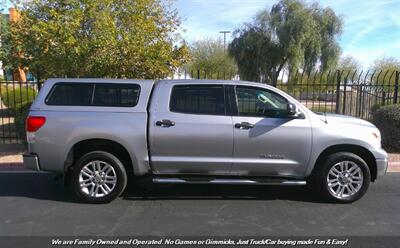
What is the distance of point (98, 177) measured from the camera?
621 centimetres

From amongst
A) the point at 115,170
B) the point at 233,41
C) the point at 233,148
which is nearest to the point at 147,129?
the point at 115,170

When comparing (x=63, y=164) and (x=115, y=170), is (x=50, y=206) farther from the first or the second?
(x=115, y=170)

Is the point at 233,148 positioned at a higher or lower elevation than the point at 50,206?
higher

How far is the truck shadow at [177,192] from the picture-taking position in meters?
6.56

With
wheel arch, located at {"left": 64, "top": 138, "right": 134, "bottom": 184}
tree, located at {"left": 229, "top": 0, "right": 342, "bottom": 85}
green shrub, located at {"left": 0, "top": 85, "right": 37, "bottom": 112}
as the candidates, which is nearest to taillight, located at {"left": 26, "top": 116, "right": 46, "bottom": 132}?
wheel arch, located at {"left": 64, "top": 138, "right": 134, "bottom": 184}

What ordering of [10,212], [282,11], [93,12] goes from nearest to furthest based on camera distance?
[10,212]
[93,12]
[282,11]

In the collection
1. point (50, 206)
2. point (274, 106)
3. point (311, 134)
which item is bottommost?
point (50, 206)

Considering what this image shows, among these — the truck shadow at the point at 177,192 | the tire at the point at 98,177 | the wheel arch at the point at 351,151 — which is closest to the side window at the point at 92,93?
the tire at the point at 98,177

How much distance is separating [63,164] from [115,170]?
2.46 ft

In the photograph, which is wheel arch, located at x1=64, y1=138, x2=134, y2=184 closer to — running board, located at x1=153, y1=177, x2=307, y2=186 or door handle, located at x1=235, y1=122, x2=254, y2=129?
running board, located at x1=153, y1=177, x2=307, y2=186

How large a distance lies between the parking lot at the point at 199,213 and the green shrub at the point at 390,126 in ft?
11.8

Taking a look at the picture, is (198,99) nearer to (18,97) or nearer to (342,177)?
(342,177)

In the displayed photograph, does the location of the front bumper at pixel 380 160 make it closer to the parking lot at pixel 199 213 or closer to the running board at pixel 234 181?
the parking lot at pixel 199 213

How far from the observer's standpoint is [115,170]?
244 inches
